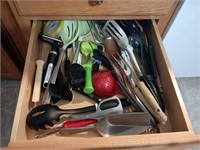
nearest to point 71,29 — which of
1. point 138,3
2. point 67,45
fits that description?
point 67,45

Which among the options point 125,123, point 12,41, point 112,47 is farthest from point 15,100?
point 125,123

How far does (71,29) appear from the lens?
754 millimetres

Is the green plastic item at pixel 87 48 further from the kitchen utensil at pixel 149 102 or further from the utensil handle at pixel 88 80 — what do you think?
the kitchen utensil at pixel 149 102

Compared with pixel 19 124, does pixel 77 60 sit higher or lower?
higher

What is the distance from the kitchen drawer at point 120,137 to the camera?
1.51ft

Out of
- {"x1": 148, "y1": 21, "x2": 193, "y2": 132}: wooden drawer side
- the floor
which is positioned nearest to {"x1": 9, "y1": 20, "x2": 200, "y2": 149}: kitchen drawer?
{"x1": 148, "y1": 21, "x2": 193, "y2": 132}: wooden drawer side

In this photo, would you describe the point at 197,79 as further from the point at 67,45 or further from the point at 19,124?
the point at 19,124

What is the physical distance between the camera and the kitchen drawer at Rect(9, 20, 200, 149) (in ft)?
1.51

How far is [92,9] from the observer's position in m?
0.65

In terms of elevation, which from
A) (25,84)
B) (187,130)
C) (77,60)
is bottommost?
(187,130)

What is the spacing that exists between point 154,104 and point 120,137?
17cm

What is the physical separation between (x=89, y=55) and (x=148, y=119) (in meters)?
0.28

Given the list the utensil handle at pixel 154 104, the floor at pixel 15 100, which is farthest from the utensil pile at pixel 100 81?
the floor at pixel 15 100

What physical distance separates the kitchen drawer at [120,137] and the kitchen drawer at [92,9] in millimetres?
45
